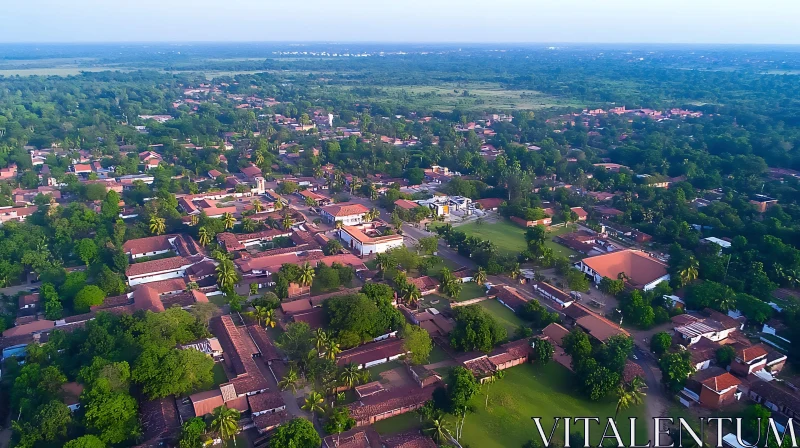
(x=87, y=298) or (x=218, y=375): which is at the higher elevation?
(x=87, y=298)

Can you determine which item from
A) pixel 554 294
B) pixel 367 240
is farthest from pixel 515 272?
pixel 367 240

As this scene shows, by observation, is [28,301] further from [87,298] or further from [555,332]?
[555,332]

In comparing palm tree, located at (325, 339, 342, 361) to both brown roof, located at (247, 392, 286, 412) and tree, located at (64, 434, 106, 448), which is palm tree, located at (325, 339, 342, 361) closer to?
brown roof, located at (247, 392, 286, 412)

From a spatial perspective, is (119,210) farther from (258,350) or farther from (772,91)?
(772,91)

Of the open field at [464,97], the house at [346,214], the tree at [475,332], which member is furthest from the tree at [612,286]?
the open field at [464,97]

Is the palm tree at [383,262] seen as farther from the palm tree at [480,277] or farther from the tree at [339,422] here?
the tree at [339,422]

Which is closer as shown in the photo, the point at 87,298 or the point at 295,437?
the point at 295,437

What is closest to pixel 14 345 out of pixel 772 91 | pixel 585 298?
pixel 585 298

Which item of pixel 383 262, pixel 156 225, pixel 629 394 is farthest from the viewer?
pixel 156 225
